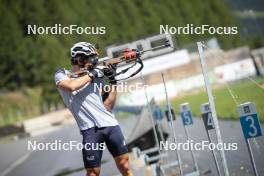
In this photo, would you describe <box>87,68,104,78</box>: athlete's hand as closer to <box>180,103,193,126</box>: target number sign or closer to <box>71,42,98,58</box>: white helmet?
<box>71,42,98,58</box>: white helmet

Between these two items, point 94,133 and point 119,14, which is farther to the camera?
point 119,14

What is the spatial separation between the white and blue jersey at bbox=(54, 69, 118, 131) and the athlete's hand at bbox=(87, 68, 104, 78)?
117mm

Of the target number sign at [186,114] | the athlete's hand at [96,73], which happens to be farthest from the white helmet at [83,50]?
the target number sign at [186,114]

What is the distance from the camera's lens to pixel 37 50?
8100 cm

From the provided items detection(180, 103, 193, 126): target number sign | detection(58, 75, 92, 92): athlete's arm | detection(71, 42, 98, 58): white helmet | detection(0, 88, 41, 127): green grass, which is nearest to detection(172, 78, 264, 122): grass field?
detection(180, 103, 193, 126): target number sign

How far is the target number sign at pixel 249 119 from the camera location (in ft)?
21.6

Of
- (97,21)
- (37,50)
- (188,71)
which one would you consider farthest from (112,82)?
(97,21)

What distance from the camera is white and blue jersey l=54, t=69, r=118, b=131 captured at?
6.70m

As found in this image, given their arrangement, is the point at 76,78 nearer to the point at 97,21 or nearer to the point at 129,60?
the point at 129,60

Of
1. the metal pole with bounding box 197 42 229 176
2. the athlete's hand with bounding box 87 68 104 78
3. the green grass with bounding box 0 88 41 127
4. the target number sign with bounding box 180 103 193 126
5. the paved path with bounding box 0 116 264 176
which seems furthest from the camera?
the green grass with bounding box 0 88 41 127

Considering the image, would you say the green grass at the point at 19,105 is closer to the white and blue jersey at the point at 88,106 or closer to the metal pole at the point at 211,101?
the white and blue jersey at the point at 88,106

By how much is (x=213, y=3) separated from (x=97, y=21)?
29899 millimetres

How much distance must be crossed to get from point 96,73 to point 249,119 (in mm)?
1789

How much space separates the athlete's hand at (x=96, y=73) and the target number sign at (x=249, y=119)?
1.61m
